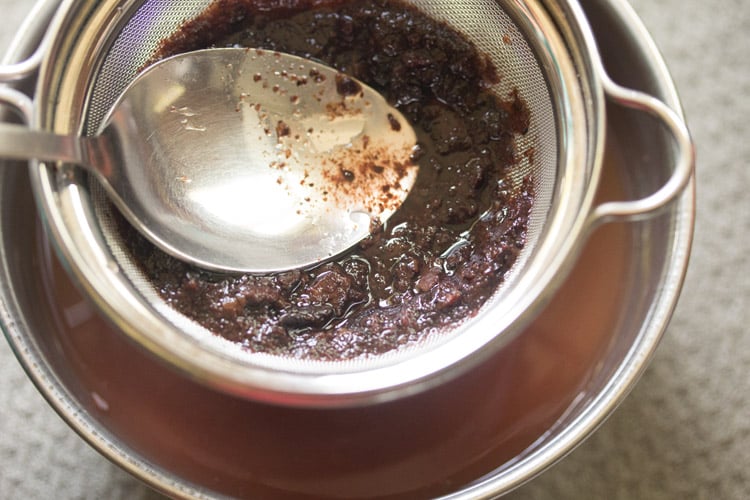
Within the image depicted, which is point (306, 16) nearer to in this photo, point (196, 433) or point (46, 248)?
point (46, 248)

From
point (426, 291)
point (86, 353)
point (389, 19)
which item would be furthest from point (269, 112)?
point (86, 353)

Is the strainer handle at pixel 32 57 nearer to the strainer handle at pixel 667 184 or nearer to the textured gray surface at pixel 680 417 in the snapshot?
the textured gray surface at pixel 680 417

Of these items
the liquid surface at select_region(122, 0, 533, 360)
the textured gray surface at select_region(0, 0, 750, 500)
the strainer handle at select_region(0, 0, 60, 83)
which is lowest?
the textured gray surface at select_region(0, 0, 750, 500)

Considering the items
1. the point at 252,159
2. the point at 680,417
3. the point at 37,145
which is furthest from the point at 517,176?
the point at 37,145

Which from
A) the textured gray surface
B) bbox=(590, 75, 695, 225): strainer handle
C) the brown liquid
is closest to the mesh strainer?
bbox=(590, 75, 695, 225): strainer handle

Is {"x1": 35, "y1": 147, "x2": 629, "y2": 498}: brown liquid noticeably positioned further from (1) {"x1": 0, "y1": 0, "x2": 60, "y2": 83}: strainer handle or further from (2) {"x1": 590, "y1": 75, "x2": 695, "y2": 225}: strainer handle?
(1) {"x1": 0, "y1": 0, "x2": 60, "y2": 83}: strainer handle

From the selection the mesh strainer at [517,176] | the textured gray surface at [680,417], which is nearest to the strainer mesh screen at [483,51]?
the mesh strainer at [517,176]
